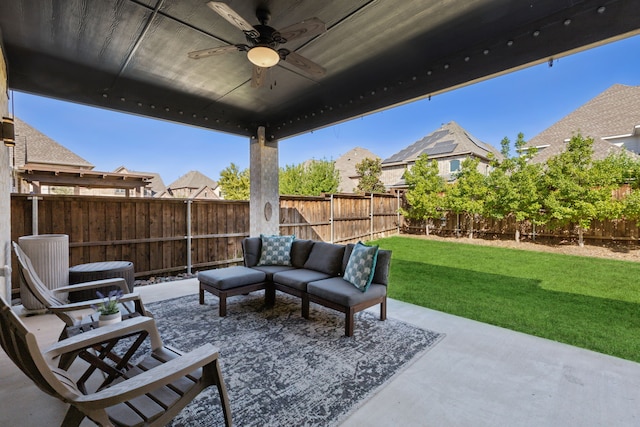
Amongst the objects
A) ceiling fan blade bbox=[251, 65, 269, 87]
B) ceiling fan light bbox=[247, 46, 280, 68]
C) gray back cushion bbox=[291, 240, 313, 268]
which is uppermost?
ceiling fan blade bbox=[251, 65, 269, 87]

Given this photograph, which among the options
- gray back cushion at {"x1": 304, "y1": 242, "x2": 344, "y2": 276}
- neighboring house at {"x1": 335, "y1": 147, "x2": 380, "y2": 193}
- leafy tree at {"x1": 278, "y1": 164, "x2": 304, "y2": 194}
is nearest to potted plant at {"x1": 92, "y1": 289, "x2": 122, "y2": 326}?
gray back cushion at {"x1": 304, "y1": 242, "x2": 344, "y2": 276}

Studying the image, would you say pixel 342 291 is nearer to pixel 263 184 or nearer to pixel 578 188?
pixel 263 184

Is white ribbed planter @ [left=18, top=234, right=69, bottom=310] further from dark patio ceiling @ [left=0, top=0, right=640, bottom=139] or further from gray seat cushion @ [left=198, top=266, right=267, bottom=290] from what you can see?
dark patio ceiling @ [left=0, top=0, right=640, bottom=139]

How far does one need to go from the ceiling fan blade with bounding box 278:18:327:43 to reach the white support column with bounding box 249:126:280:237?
11.9ft

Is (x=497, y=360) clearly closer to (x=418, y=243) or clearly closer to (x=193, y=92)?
(x=193, y=92)

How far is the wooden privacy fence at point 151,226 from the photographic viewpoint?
15.0 ft

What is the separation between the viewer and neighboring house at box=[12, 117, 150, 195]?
6191 millimetres

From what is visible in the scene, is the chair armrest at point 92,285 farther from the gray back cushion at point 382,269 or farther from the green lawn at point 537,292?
the green lawn at point 537,292

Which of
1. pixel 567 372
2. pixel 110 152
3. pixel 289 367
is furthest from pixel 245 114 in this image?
pixel 110 152

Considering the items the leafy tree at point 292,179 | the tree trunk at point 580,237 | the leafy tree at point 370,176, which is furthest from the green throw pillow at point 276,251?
the leafy tree at point 370,176

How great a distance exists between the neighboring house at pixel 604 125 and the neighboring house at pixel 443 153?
2.69 meters

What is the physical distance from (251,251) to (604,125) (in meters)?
16.0

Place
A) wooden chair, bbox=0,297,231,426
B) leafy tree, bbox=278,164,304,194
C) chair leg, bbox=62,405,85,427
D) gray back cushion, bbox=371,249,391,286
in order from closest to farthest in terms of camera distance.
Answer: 1. wooden chair, bbox=0,297,231,426
2. chair leg, bbox=62,405,85,427
3. gray back cushion, bbox=371,249,391,286
4. leafy tree, bbox=278,164,304,194

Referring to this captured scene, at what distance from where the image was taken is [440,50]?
3.32 meters
